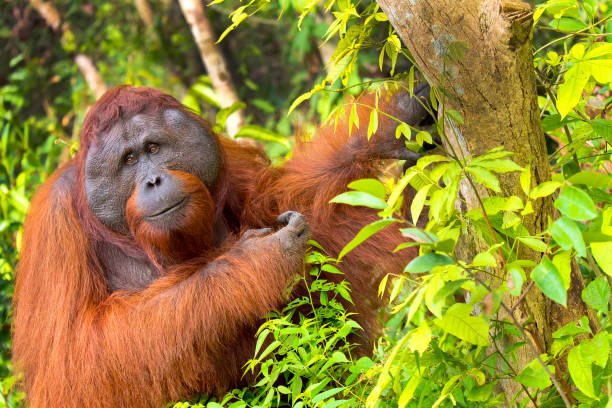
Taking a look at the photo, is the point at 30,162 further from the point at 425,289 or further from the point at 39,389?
the point at 425,289

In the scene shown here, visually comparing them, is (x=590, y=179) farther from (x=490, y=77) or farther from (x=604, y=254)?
(x=490, y=77)

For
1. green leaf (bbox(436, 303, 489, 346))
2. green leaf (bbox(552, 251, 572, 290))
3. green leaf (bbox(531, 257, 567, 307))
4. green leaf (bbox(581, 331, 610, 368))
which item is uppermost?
green leaf (bbox(531, 257, 567, 307))

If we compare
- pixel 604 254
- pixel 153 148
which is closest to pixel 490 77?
pixel 604 254

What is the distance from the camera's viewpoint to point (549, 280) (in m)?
1.19

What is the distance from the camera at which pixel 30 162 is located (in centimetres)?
470

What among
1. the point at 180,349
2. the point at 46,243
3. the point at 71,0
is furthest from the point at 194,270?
the point at 71,0

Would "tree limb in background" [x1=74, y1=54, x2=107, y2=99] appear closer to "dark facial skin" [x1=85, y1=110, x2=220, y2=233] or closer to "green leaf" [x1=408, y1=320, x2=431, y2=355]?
"dark facial skin" [x1=85, y1=110, x2=220, y2=233]

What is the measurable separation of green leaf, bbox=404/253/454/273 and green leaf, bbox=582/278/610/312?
46 centimetres

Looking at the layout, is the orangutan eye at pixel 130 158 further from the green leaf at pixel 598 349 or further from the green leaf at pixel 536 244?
the green leaf at pixel 598 349

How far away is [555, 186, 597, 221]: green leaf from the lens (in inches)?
45.0

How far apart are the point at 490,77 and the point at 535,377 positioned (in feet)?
2.06

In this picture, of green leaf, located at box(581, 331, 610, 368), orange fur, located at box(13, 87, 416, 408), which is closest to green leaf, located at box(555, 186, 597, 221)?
green leaf, located at box(581, 331, 610, 368)

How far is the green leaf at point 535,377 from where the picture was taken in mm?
1428

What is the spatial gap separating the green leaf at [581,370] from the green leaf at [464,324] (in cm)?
16
